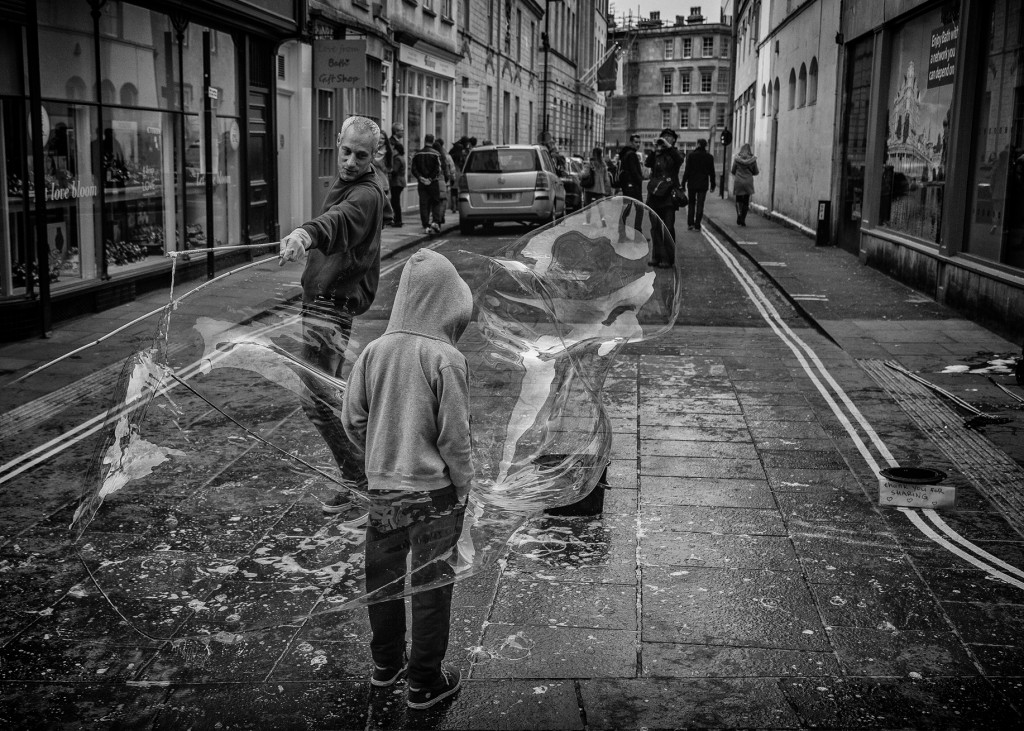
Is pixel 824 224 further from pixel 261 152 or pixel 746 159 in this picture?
pixel 261 152

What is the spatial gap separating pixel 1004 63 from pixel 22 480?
10.6m

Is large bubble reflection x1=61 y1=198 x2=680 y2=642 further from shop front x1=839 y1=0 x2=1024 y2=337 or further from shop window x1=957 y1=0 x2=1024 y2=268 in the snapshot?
shop window x1=957 y1=0 x2=1024 y2=268

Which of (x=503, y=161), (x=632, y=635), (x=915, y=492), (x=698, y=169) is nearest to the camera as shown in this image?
(x=632, y=635)

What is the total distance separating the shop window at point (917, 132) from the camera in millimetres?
14094

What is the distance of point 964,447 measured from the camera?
7.05 meters

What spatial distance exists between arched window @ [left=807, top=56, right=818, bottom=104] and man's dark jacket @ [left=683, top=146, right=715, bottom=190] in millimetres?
2595

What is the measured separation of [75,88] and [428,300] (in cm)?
1021

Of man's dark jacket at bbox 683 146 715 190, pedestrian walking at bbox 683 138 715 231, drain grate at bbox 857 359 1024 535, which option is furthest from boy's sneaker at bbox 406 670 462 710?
man's dark jacket at bbox 683 146 715 190

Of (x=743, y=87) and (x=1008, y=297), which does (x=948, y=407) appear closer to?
(x=1008, y=297)

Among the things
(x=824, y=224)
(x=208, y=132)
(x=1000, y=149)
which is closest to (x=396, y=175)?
(x=208, y=132)

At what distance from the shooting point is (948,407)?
8172 millimetres

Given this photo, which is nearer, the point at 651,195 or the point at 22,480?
the point at 22,480

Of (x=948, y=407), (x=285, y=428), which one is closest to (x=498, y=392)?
(x=285, y=428)

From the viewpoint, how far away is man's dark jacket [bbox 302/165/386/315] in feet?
16.9
